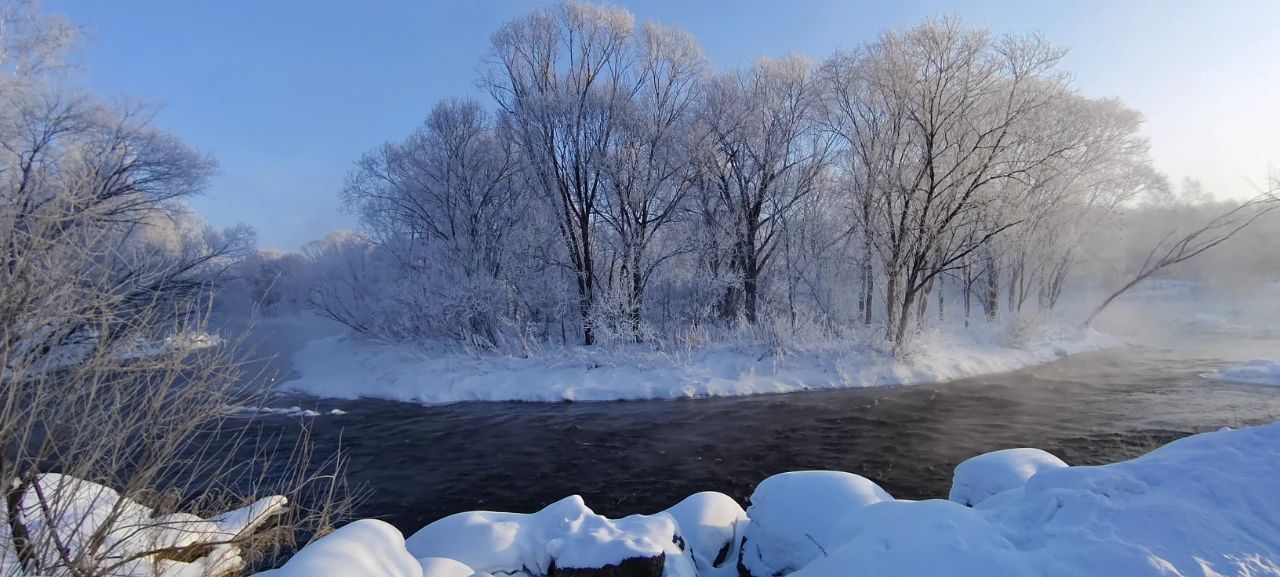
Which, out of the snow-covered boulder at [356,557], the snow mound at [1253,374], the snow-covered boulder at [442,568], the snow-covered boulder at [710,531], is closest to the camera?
the snow-covered boulder at [356,557]

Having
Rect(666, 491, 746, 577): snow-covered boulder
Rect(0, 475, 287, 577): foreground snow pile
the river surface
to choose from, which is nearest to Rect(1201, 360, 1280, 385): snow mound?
the river surface

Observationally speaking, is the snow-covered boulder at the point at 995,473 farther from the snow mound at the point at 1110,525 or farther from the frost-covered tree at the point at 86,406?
the frost-covered tree at the point at 86,406

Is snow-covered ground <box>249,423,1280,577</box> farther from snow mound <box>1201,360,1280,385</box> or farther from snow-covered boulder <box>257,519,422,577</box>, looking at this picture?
snow mound <box>1201,360,1280,385</box>

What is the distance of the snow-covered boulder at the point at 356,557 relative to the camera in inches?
151

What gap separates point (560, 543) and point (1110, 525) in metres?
4.17

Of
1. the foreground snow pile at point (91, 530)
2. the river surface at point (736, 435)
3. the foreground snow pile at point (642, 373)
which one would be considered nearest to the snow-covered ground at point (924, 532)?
the foreground snow pile at point (91, 530)

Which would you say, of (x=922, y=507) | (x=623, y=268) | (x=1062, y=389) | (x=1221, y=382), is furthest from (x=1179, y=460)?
(x=623, y=268)

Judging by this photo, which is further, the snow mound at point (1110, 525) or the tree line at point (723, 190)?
the tree line at point (723, 190)

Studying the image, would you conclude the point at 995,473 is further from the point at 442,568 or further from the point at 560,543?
the point at 442,568

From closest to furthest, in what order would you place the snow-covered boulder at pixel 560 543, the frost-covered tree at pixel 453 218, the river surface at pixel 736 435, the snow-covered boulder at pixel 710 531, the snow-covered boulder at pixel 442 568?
the snow-covered boulder at pixel 442 568
the snow-covered boulder at pixel 560 543
the snow-covered boulder at pixel 710 531
the river surface at pixel 736 435
the frost-covered tree at pixel 453 218

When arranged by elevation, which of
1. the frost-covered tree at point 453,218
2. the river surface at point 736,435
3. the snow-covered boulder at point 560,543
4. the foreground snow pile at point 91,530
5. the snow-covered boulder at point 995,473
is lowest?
the river surface at point 736,435

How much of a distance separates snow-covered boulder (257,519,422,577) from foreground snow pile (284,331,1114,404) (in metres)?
11.3

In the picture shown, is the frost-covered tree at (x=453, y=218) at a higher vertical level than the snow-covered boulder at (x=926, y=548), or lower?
higher

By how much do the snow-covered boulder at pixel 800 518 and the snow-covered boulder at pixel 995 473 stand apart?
101 cm
